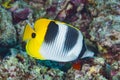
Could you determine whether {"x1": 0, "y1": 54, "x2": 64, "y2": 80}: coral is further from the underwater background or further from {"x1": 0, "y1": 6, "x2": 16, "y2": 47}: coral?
{"x1": 0, "y1": 6, "x2": 16, "y2": 47}: coral

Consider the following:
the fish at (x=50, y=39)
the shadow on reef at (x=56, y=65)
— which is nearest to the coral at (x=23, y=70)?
the shadow on reef at (x=56, y=65)

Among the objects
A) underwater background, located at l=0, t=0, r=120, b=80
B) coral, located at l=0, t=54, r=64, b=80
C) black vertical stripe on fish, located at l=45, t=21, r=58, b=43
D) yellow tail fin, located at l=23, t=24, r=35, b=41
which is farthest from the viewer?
underwater background, located at l=0, t=0, r=120, b=80

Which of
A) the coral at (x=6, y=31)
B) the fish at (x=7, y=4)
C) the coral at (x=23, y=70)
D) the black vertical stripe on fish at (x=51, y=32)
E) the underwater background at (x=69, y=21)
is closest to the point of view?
the black vertical stripe on fish at (x=51, y=32)

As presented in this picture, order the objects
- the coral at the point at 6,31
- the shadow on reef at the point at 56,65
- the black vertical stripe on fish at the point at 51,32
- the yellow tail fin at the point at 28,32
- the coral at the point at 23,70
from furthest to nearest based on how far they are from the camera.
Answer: the coral at the point at 6,31, the shadow on reef at the point at 56,65, the coral at the point at 23,70, the black vertical stripe on fish at the point at 51,32, the yellow tail fin at the point at 28,32

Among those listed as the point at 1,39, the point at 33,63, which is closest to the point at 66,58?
the point at 33,63

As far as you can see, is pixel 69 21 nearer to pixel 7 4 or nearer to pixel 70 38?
pixel 7 4

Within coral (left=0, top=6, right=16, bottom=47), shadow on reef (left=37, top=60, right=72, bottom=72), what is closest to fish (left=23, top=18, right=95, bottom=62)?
shadow on reef (left=37, top=60, right=72, bottom=72)

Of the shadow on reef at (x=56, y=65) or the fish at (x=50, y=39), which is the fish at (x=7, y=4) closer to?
the shadow on reef at (x=56, y=65)
